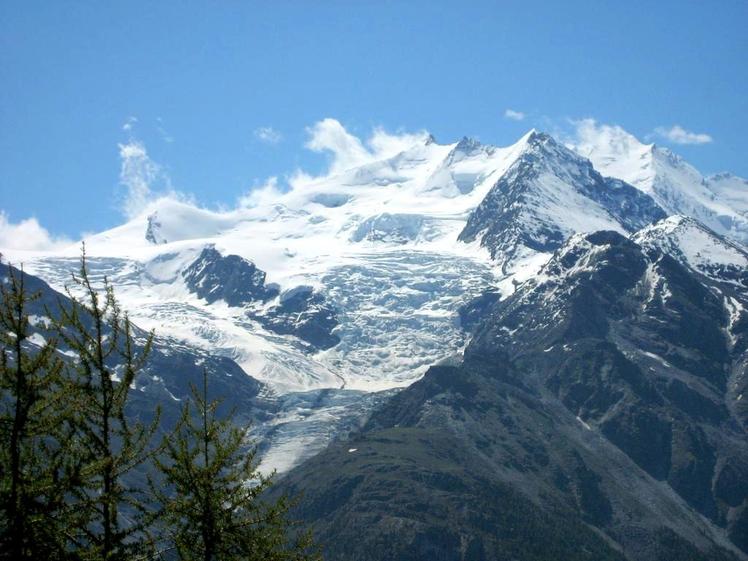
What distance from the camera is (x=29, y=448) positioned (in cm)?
3553

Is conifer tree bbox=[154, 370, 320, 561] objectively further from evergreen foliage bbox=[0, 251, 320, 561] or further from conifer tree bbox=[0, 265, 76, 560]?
conifer tree bbox=[0, 265, 76, 560]

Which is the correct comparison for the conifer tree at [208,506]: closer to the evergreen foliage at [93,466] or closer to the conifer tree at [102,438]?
the evergreen foliage at [93,466]

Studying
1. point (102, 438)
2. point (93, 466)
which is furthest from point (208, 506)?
point (93, 466)

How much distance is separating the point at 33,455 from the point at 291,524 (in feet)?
46.8

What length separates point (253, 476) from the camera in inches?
1777

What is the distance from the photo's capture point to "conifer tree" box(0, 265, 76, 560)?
107 ft

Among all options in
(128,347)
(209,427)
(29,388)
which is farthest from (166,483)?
(29,388)

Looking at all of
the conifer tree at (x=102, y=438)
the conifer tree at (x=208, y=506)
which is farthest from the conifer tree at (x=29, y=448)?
the conifer tree at (x=208, y=506)

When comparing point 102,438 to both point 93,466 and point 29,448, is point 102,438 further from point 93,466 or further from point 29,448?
point 93,466

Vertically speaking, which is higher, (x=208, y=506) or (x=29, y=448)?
(x=29, y=448)

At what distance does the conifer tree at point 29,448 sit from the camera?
107ft

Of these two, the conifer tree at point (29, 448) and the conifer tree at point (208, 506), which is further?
the conifer tree at point (208, 506)

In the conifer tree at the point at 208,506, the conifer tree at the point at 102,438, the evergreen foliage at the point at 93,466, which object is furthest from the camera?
the conifer tree at the point at 208,506

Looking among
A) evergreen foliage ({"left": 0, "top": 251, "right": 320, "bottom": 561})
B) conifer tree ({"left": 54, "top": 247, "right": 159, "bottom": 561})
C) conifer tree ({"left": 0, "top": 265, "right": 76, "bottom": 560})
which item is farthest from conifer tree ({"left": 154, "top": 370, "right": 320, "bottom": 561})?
conifer tree ({"left": 0, "top": 265, "right": 76, "bottom": 560})
